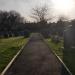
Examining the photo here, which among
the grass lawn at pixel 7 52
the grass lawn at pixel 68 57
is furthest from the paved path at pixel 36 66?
the grass lawn at pixel 7 52

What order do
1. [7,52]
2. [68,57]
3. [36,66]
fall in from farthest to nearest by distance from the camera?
[7,52] → [68,57] → [36,66]

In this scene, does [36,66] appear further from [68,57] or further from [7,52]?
[7,52]

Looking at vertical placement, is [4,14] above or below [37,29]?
above

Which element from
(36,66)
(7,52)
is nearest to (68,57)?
(36,66)

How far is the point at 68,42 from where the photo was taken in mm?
26500

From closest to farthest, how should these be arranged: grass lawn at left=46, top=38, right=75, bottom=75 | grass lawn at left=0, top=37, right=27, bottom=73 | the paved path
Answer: the paved path < grass lawn at left=46, top=38, right=75, bottom=75 < grass lawn at left=0, top=37, right=27, bottom=73

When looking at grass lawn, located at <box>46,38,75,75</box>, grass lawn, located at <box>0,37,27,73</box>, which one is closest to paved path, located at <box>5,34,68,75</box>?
grass lawn, located at <box>46,38,75,75</box>

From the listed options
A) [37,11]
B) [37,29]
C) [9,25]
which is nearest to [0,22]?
[9,25]

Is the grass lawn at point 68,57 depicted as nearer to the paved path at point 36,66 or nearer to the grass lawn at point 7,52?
the paved path at point 36,66

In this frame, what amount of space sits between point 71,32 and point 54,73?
14.5m

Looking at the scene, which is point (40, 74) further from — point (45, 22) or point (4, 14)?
point (4, 14)

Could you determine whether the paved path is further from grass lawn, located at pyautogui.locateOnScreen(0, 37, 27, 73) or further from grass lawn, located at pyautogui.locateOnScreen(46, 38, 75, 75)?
grass lawn, located at pyautogui.locateOnScreen(0, 37, 27, 73)

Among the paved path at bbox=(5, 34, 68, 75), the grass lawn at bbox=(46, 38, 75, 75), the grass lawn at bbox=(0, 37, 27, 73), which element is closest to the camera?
the paved path at bbox=(5, 34, 68, 75)

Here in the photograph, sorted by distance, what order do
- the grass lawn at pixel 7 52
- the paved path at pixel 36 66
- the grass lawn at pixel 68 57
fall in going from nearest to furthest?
the paved path at pixel 36 66
the grass lawn at pixel 68 57
the grass lawn at pixel 7 52
